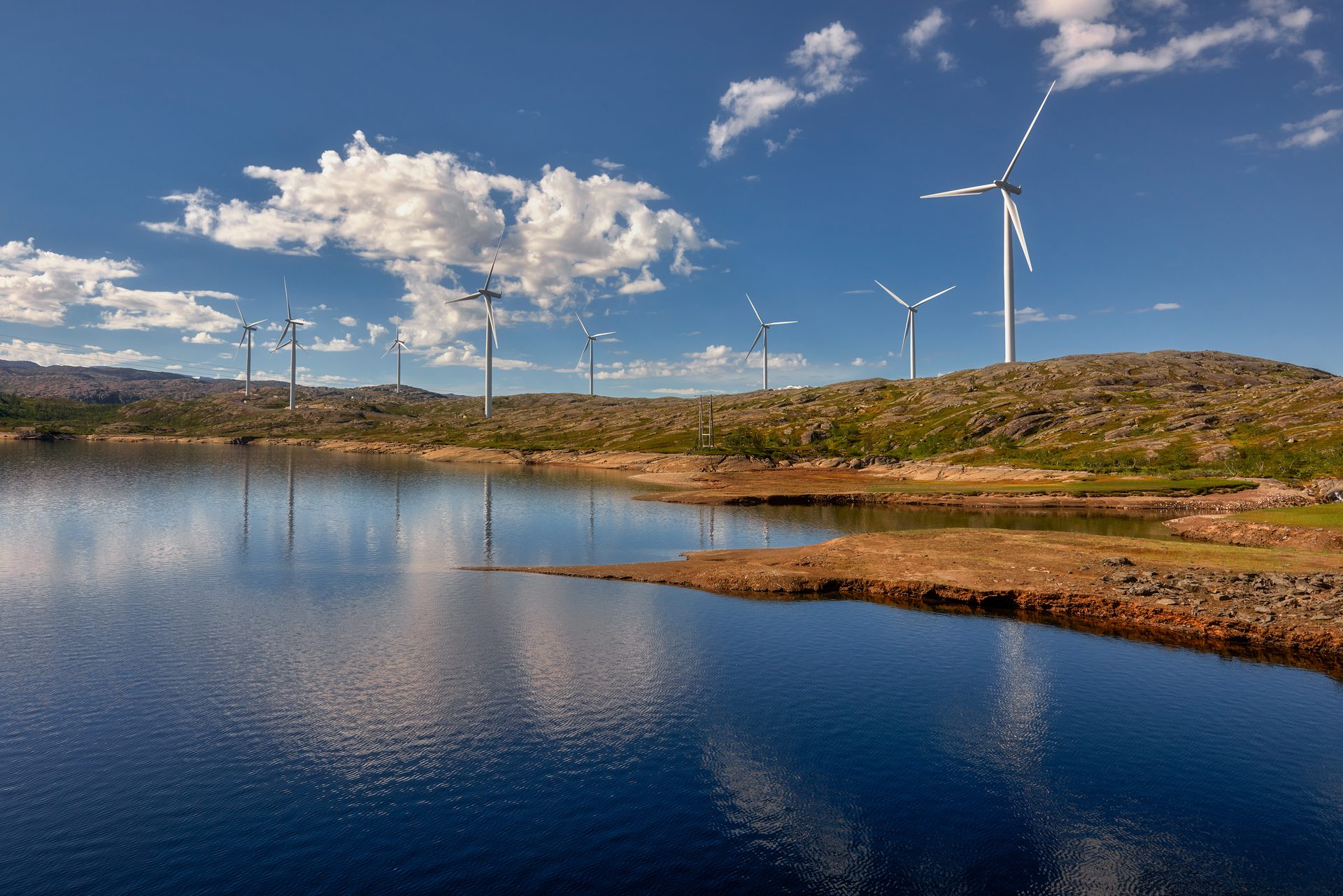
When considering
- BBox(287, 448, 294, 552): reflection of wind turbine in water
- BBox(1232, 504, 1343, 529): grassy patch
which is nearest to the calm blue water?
BBox(287, 448, 294, 552): reflection of wind turbine in water

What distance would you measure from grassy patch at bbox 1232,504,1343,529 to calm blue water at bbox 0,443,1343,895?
134 feet

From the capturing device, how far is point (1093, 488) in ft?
402

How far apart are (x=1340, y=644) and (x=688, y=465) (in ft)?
530

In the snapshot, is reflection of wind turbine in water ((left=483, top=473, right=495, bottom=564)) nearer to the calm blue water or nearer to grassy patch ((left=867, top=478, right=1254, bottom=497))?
the calm blue water

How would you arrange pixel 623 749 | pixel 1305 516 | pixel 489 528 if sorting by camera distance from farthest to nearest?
pixel 489 528, pixel 1305 516, pixel 623 749

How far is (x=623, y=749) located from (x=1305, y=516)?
8377 centimetres

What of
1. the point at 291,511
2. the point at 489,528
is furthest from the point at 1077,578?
the point at 291,511

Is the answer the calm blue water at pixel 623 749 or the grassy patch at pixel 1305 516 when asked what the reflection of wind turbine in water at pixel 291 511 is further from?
the grassy patch at pixel 1305 516

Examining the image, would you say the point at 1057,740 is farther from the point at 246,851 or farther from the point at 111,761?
the point at 111,761

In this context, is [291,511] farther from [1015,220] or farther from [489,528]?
[1015,220]

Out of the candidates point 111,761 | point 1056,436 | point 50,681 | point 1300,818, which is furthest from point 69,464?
point 1056,436

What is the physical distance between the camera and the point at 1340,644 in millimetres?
42500

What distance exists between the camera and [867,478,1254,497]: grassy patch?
377ft

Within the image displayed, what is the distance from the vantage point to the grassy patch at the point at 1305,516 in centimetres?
6925
